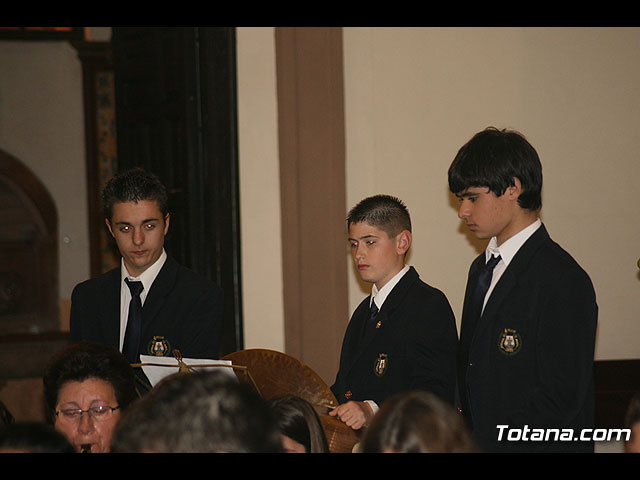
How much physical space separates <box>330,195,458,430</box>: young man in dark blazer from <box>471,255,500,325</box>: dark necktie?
0.22 m

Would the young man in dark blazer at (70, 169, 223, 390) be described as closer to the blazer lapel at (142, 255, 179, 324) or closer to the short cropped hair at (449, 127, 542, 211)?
the blazer lapel at (142, 255, 179, 324)

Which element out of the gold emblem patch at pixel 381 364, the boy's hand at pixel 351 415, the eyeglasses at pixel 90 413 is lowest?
the boy's hand at pixel 351 415

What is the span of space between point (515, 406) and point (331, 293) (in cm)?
202

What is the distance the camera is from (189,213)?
4492 millimetres

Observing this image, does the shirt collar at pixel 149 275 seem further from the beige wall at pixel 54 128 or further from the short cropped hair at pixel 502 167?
the beige wall at pixel 54 128

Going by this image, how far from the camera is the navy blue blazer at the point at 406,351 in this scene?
286cm

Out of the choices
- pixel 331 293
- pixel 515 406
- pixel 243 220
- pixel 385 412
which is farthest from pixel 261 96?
pixel 385 412

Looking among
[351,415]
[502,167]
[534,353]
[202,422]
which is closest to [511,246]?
[502,167]

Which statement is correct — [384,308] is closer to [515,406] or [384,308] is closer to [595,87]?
[515,406]

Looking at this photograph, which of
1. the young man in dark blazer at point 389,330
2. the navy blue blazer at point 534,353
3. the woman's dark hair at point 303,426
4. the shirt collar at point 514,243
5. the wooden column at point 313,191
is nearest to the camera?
the woman's dark hair at point 303,426

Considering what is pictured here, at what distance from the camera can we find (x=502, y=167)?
107 inches

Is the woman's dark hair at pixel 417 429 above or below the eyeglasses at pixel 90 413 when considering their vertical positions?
A: above

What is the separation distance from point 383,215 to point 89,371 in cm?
145

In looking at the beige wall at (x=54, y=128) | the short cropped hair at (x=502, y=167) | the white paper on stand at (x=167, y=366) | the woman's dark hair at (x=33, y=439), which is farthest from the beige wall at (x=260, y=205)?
the beige wall at (x=54, y=128)
